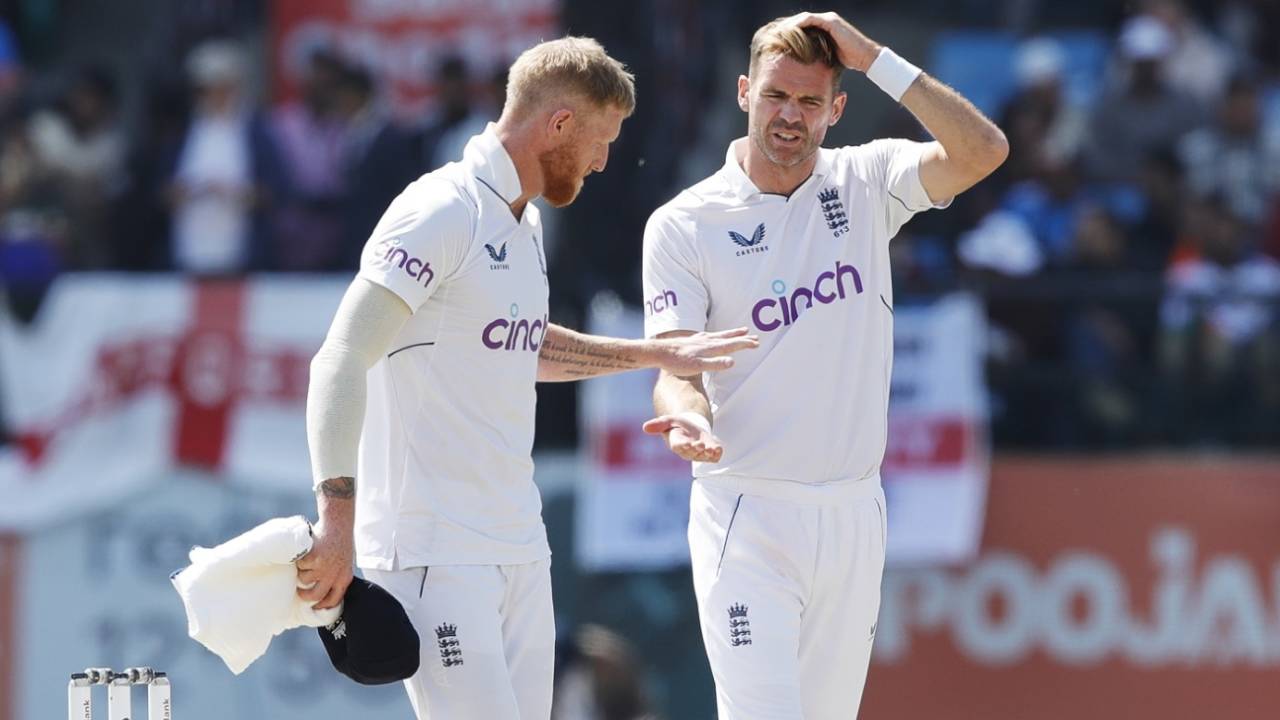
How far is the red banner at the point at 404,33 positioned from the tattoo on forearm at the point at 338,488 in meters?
8.06

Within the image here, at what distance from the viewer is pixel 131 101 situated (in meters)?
13.3

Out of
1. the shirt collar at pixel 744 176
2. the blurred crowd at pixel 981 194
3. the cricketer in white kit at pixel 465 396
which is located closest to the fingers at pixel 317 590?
the cricketer in white kit at pixel 465 396

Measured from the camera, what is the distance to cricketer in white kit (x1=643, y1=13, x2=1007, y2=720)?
17.0 ft

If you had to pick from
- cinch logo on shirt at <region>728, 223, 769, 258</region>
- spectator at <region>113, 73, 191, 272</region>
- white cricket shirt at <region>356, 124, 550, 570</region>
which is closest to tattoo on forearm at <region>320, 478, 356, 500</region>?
white cricket shirt at <region>356, 124, 550, 570</region>

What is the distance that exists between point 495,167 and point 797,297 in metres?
0.99

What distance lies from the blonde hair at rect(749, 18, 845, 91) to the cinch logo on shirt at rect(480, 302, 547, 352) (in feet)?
3.25

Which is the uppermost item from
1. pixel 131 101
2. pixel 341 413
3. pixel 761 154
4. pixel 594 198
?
pixel 131 101

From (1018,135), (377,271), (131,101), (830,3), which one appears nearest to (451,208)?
(377,271)

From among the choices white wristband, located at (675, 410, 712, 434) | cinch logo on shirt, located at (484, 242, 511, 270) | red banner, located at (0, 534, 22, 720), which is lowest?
red banner, located at (0, 534, 22, 720)

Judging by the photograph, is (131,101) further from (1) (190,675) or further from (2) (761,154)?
(2) (761,154)

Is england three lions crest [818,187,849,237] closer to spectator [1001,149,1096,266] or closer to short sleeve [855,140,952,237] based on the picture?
short sleeve [855,140,952,237]

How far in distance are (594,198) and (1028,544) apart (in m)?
2.74

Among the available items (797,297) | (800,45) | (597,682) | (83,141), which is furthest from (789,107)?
(83,141)

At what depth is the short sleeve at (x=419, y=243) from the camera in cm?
448
